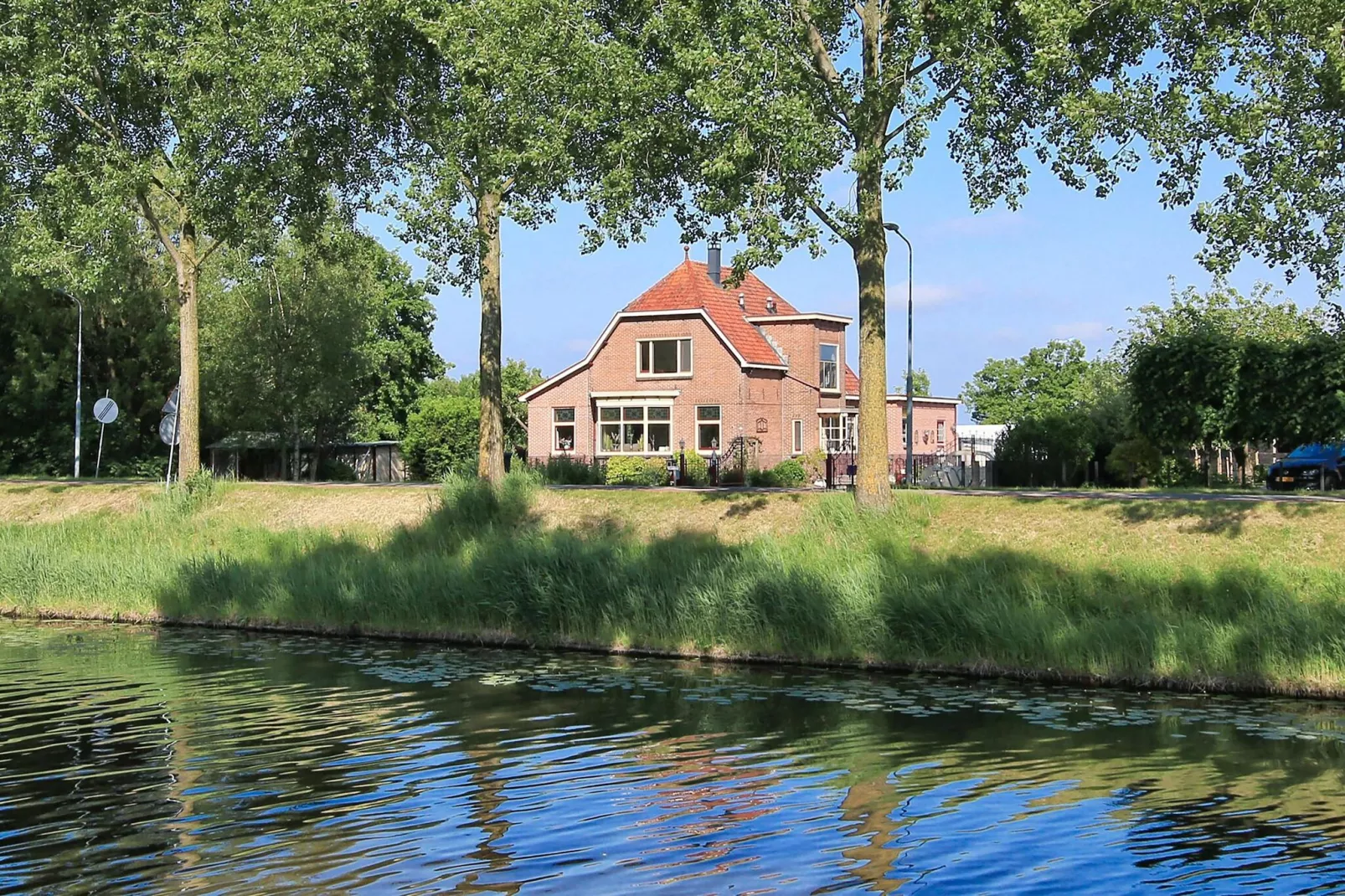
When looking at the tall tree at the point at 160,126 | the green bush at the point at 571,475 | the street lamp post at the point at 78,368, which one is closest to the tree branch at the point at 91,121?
the tall tree at the point at 160,126

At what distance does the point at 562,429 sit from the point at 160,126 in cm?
3016

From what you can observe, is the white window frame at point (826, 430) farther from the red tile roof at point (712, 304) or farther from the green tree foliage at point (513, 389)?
the green tree foliage at point (513, 389)

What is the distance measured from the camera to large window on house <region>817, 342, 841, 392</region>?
217 feet

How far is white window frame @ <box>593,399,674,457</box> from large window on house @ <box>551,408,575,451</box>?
129 centimetres

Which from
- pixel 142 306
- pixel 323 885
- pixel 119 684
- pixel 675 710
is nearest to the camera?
pixel 323 885

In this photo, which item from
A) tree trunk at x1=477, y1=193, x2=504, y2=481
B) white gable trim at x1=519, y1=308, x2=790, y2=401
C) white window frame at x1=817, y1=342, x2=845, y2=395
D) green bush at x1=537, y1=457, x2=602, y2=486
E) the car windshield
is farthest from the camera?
white window frame at x1=817, y1=342, x2=845, y2=395

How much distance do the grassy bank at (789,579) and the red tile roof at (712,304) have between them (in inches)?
1192

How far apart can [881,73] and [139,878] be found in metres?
19.2

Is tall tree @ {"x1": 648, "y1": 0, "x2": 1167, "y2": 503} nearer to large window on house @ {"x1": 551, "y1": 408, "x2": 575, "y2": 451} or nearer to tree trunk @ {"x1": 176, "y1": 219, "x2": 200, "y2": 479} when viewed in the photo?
tree trunk @ {"x1": 176, "y1": 219, "x2": 200, "y2": 479}

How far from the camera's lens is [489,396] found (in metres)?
33.0

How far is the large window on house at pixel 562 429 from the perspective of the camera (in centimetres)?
6500

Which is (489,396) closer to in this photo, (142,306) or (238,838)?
(238,838)

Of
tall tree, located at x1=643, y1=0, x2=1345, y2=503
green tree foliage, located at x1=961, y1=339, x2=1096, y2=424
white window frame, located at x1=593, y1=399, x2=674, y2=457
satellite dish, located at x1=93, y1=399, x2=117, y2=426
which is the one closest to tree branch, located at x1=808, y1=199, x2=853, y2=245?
tall tree, located at x1=643, y1=0, x2=1345, y2=503

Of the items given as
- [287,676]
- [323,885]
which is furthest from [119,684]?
→ [323,885]
